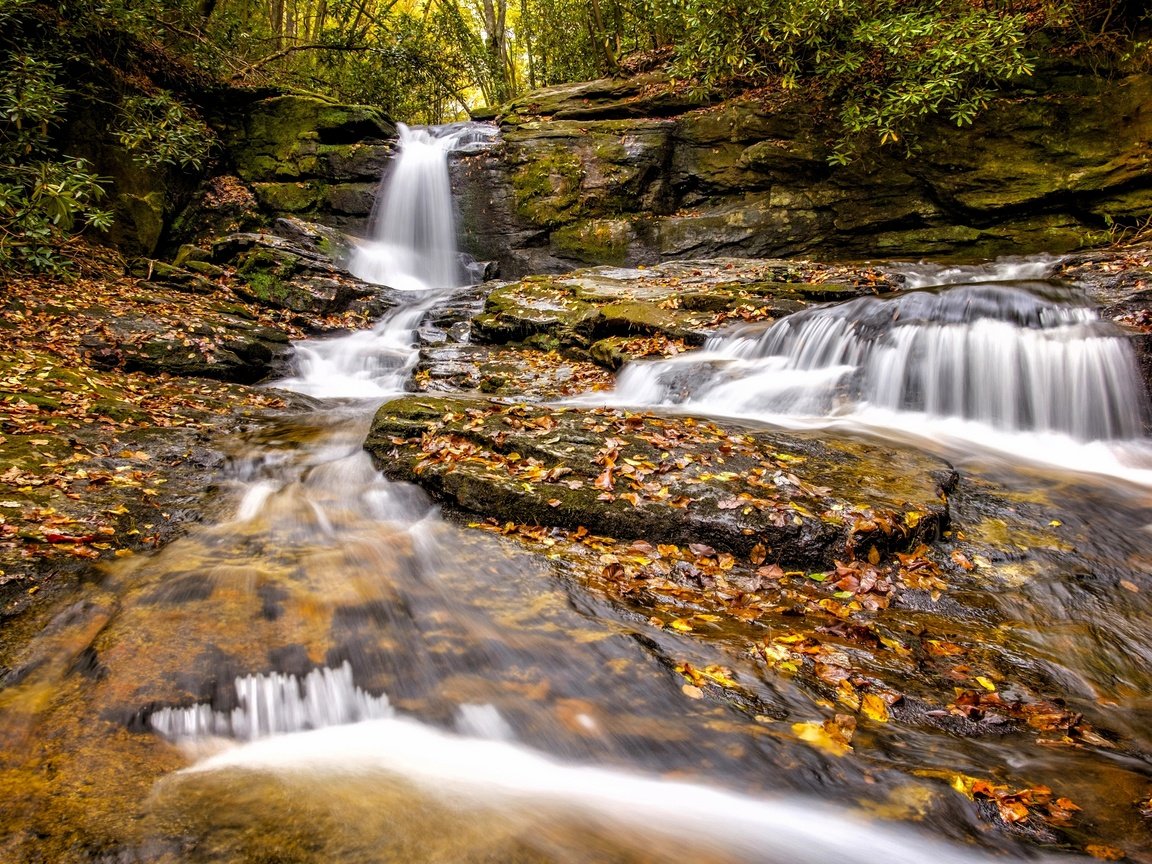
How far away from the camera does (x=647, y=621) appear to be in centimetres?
324

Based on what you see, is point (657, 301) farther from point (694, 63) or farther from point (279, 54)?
point (279, 54)

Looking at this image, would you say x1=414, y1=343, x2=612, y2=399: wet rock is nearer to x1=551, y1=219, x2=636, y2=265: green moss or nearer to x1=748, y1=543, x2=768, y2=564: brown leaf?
x1=748, y1=543, x2=768, y2=564: brown leaf

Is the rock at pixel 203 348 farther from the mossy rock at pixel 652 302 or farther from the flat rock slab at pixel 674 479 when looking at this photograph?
the flat rock slab at pixel 674 479

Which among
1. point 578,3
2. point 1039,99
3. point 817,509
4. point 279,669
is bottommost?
point 279,669

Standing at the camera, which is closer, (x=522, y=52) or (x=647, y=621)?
(x=647, y=621)

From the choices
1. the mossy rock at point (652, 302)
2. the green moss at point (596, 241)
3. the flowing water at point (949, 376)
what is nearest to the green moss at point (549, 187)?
the green moss at point (596, 241)

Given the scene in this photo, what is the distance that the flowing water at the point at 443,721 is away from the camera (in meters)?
1.96

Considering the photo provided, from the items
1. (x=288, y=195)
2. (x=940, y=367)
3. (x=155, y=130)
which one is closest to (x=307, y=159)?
(x=288, y=195)

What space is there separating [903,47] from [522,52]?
20136 mm

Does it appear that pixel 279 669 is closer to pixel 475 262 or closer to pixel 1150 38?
pixel 475 262

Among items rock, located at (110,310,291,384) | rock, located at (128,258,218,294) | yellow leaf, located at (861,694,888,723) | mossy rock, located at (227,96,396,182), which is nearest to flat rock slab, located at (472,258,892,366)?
rock, located at (110,310,291,384)

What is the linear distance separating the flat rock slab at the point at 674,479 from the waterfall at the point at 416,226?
962cm

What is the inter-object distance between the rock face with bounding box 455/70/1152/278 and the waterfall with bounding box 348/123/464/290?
1.92 feet

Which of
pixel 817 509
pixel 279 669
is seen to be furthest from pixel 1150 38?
pixel 279 669
